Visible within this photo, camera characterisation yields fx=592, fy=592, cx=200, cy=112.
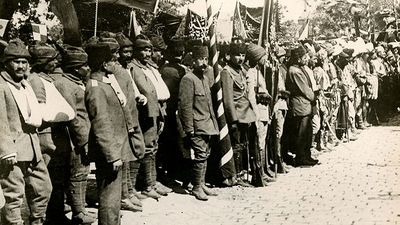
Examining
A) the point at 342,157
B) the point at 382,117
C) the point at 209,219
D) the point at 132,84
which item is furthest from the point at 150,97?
the point at 382,117

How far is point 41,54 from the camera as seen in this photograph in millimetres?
6172

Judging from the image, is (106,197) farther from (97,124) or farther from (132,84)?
(132,84)

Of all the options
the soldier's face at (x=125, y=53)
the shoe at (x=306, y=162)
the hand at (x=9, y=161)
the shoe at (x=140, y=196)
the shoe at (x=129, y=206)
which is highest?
the soldier's face at (x=125, y=53)

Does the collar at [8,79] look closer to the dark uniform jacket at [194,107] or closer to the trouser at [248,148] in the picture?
the dark uniform jacket at [194,107]

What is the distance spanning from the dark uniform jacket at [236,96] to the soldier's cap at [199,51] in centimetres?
75

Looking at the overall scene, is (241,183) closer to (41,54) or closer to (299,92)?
(299,92)

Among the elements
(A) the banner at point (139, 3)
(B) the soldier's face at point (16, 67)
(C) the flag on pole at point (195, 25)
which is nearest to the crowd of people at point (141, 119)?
(B) the soldier's face at point (16, 67)

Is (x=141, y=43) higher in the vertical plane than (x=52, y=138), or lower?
higher

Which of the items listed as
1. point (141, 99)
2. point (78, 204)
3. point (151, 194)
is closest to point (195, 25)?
point (141, 99)

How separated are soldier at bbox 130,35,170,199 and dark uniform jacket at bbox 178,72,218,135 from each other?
12.5 inches

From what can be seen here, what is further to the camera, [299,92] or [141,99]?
[299,92]

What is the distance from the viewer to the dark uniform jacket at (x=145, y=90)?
25.0ft

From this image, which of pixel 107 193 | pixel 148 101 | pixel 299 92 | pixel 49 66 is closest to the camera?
pixel 107 193

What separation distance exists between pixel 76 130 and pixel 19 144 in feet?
4.23
